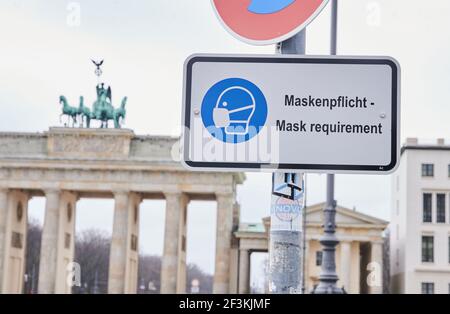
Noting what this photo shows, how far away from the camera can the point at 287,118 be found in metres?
3.04

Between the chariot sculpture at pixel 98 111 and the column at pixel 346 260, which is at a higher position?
the chariot sculpture at pixel 98 111

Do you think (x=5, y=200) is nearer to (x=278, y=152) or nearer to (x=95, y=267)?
(x=95, y=267)

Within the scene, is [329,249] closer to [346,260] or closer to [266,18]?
[266,18]

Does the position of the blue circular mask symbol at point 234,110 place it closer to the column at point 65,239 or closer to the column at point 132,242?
the column at point 65,239

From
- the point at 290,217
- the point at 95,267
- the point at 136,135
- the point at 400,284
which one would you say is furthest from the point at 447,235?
the point at 290,217

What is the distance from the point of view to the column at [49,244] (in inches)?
3595

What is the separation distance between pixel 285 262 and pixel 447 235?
97.0m

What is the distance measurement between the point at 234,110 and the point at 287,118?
0.60 feet

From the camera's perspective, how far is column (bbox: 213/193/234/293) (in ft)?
307

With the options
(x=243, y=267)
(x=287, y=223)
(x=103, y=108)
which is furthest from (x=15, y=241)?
(x=287, y=223)

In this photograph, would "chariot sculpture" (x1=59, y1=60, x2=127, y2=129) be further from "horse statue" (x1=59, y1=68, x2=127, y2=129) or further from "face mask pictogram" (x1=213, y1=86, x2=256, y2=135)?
"face mask pictogram" (x1=213, y1=86, x2=256, y2=135)

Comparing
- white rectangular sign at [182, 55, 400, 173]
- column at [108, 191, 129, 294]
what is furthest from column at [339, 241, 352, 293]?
white rectangular sign at [182, 55, 400, 173]

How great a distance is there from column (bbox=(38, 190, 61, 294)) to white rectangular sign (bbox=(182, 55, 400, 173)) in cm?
8989

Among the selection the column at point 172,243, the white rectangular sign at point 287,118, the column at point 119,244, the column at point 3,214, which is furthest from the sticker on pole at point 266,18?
the column at point 3,214
